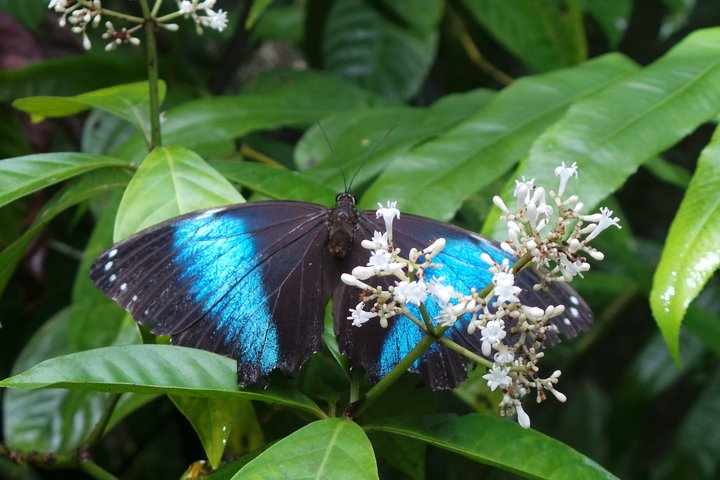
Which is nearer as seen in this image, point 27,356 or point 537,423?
point 27,356

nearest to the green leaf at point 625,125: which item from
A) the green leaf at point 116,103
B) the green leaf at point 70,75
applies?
the green leaf at point 116,103

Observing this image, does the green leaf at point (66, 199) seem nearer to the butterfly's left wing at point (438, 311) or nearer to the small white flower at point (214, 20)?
the small white flower at point (214, 20)

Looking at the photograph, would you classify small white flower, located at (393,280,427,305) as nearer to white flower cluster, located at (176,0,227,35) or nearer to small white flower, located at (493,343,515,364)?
small white flower, located at (493,343,515,364)

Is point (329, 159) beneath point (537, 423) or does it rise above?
above

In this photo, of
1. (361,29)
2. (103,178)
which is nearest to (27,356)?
(103,178)

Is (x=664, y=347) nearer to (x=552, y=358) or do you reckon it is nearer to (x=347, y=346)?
(x=552, y=358)

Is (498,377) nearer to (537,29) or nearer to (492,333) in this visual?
(492,333)

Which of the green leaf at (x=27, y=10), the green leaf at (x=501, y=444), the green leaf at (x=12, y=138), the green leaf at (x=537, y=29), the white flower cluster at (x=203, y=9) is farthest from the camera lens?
the green leaf at (x=537, y=29)
